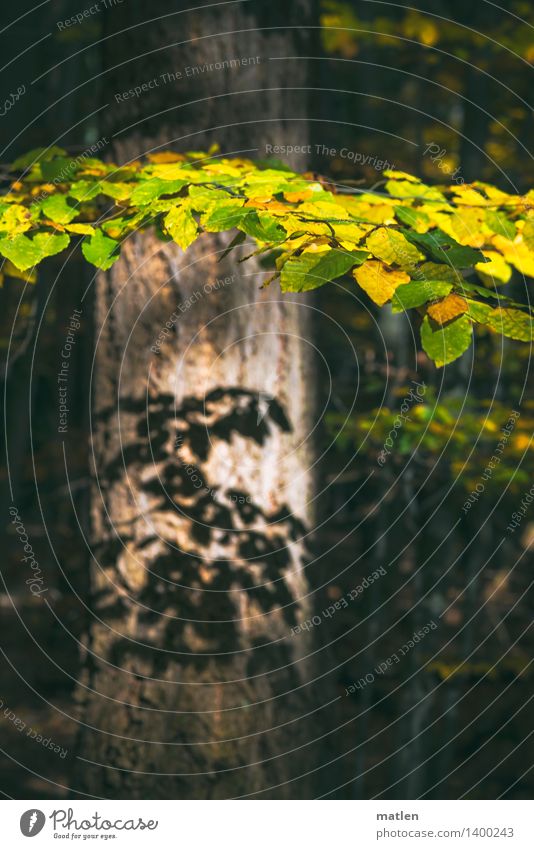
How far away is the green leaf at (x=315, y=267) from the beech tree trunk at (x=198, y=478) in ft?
4.00

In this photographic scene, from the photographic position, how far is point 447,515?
671 cm

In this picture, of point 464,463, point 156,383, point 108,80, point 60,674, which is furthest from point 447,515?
point 60,674

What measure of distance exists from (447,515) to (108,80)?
432 centimetres

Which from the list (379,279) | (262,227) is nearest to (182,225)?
(262,227)

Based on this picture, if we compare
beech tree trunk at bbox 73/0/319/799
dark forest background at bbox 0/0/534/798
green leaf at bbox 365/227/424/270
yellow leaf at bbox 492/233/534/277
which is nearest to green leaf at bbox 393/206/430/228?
yellow leaf at bbox 492/233/534/277

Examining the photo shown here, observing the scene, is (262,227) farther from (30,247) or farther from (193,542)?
(193,542)

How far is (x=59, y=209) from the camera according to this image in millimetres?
2645

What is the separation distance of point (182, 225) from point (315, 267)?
448 mm

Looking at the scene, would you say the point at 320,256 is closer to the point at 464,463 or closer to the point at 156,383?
the point at 156,383

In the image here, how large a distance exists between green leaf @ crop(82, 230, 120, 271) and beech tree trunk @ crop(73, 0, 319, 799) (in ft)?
2.71

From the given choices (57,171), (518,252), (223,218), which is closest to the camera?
(223,218)

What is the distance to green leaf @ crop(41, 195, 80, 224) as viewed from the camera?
2605 millimetres

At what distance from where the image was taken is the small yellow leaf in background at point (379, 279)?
217cm

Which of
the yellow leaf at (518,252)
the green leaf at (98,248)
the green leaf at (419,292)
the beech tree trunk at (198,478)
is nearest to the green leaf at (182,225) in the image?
the green leaf at (98,248)
